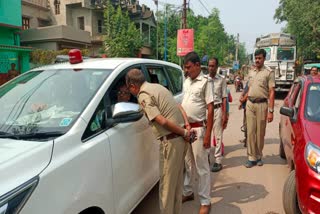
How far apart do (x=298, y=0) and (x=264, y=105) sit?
24089 mm

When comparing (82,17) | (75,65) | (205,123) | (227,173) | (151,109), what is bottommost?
(227,173)

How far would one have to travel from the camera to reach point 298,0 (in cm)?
2573

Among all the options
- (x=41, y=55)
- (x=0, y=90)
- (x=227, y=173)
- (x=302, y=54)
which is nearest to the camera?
(x=0, y=90)

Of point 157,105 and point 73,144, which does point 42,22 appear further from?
point 73,144

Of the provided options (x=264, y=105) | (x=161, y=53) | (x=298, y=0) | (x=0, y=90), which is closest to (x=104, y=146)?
(x=0, y=90)

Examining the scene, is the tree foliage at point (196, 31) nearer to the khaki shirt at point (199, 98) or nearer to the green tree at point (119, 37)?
the green tree at point (119, 37)

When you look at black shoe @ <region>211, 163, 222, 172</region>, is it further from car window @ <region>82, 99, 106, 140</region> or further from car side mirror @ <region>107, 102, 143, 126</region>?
car window @ <region>82, 99, 106, 140</region>

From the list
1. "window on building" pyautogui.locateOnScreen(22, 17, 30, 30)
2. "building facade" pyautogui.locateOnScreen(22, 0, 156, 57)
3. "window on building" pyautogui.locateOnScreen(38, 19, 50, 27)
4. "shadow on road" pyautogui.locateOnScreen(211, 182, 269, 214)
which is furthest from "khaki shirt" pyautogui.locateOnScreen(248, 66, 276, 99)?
"window on building" pyautogui.locateOnScreen(38, 19, 50, 27)

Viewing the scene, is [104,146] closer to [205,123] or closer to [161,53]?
[205,123]

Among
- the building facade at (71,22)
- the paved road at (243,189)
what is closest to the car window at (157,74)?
the paved road at (243,189)

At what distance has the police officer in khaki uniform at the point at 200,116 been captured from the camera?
3513 mm

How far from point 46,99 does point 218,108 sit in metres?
3.32

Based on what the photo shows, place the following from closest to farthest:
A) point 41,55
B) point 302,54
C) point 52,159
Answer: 1. point 52,159
2. point 41,55
3. point 302,54

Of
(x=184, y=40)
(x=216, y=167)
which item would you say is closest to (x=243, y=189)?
(x=216, y=167)
